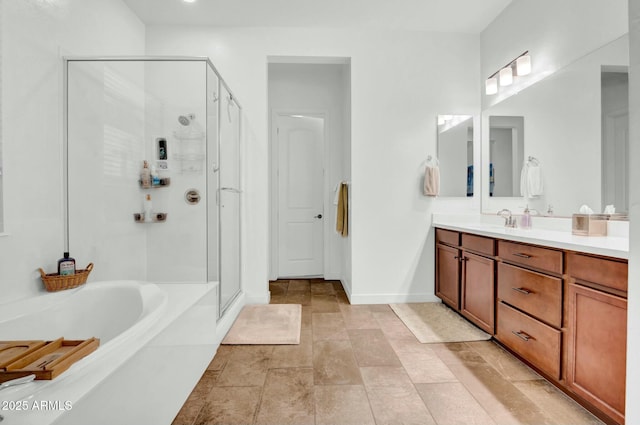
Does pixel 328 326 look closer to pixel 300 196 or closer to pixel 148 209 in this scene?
pixel 148 209

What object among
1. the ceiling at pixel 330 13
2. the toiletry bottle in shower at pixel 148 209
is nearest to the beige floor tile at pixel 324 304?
the toiletry bottle in shower at pixel 148 209

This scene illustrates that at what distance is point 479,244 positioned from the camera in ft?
7.68

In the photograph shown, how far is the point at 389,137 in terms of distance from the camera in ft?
10.3

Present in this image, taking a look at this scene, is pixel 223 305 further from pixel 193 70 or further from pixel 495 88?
pixel 495 88

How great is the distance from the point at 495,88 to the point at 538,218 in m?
1.32

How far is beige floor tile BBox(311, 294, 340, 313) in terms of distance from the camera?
9.69ft

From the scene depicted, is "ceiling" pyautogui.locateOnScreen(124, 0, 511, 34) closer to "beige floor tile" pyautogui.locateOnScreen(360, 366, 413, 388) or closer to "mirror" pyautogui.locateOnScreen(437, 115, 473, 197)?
"mirror" pyautogui.locateOnScreen(437, 115, 473, 197)

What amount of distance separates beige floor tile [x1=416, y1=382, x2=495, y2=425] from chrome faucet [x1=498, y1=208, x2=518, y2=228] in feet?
4.87

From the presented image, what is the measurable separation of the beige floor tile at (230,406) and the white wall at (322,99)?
2.42 meters

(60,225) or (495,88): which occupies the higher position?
(495,88)

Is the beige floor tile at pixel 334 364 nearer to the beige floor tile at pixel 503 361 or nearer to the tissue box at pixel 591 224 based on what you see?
the beige floor tile at pixel 503 361

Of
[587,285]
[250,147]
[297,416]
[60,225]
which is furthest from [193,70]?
[587,285]

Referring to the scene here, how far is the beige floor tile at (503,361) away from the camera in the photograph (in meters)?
1.82

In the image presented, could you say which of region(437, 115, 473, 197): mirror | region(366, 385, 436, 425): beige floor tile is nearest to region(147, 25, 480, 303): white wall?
region(437, 115, 473, 197): mirror
